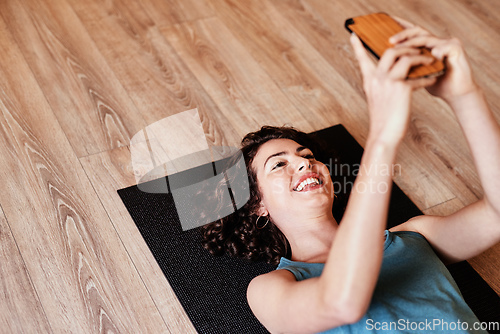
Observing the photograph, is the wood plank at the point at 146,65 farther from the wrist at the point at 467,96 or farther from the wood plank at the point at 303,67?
the wrist at the point at 467,96

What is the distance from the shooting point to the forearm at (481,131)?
1156mm

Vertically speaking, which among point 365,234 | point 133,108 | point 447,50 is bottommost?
point 133,108

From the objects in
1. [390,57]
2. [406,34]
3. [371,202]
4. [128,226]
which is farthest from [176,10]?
[371,202]

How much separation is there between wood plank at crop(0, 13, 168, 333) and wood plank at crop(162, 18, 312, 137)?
706 mm

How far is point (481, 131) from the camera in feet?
3.84

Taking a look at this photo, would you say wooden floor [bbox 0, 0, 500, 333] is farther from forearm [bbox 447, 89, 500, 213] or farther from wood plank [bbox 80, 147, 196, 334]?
forearm [bbox 447, 89, 500, 213]

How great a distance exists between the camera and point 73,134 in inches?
82.5

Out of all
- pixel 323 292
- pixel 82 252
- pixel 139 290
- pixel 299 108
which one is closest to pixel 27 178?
pixel 82 252

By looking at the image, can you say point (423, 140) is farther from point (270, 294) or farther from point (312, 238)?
point (270, 294)

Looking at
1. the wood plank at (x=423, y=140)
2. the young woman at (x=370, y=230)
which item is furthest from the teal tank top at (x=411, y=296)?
the wood plank at (x=423, y=140)

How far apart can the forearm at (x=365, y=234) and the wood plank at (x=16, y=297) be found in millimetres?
987

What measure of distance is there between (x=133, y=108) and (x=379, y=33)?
1365mm

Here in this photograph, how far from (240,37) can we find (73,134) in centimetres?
101

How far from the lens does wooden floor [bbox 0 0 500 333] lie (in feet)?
5.34
